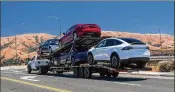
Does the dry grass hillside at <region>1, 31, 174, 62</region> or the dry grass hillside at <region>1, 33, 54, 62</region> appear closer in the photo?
the dry grass hillside at <region>1, 33, 54, 62</region>

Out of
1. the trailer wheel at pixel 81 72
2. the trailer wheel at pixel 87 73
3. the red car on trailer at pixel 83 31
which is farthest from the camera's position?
the red car on trailer at pixel 83 31

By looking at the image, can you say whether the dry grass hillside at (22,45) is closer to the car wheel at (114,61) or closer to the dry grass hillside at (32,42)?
the dry grass hillside at (32,42)

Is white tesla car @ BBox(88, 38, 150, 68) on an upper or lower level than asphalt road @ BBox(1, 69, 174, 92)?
upper

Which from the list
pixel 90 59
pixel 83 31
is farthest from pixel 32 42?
pixel 90 59

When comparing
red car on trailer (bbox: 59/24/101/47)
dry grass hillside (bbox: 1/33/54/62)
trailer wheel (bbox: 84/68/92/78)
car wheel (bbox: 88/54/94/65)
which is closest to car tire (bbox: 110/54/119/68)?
car wheel (bbox: 88/54/94/65)

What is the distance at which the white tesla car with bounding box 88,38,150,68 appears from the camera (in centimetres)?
2014

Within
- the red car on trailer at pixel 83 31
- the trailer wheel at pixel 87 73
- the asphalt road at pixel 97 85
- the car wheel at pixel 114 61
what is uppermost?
the red car on trailer at pixel 83 31

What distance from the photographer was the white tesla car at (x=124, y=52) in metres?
20.1

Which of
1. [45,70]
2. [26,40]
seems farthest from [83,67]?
[26,40]

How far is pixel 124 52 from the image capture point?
20172 millimetres

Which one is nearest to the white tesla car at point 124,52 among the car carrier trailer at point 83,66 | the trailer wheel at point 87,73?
the car carrier trailer at point 83,66

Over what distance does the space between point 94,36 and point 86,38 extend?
1067 mm

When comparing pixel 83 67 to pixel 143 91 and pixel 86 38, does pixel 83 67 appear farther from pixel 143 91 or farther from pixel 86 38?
pixel 143 91

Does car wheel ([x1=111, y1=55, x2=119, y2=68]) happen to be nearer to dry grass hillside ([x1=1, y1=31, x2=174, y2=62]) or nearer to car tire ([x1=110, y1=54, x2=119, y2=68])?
car tire ([x1=110, y1=54, x2=119, y2=68])
